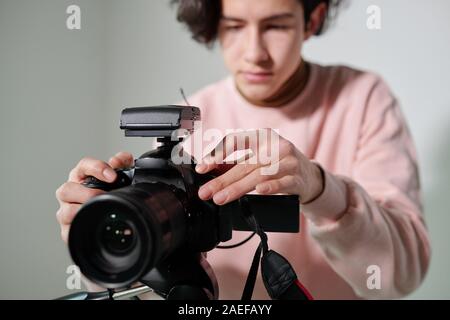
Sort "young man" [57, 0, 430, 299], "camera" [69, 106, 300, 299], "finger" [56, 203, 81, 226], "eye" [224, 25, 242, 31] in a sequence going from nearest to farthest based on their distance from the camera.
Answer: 1. "camera" [69, 106, 300, 299]
2. "finger" [56, 203, 81, 226]
3. "young man" [57, 0, 430, 299]
4. "eye" [224, 25, 242, 31]

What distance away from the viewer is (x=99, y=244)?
352mm

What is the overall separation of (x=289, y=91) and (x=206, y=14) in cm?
19

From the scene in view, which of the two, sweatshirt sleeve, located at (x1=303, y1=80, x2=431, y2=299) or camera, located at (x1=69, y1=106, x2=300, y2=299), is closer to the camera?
camera, located at (x1=69, y1=106, x2=300, y2=299)

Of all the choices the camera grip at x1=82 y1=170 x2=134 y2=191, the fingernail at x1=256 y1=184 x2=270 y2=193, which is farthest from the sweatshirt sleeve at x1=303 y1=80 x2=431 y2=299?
the camera grip at x1=82 y1=170 x2=134 y2=191

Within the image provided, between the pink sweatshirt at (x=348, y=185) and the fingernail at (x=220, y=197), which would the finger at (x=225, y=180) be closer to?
the fingernail at (x=220, y=197)

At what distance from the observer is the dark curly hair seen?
695mm

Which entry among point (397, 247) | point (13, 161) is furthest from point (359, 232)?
point (13, 161)

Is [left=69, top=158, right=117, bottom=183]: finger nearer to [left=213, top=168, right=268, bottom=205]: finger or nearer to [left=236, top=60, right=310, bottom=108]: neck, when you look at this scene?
[left=213, top=168, right=268, bottom=205]: finger

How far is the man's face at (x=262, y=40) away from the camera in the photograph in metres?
0.62

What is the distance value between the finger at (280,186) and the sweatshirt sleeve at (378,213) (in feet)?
0.23

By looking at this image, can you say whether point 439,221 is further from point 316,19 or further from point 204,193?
point 204,193

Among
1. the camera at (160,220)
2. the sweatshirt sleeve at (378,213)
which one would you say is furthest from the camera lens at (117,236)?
the sweatshirt sleeve at (378,213)
